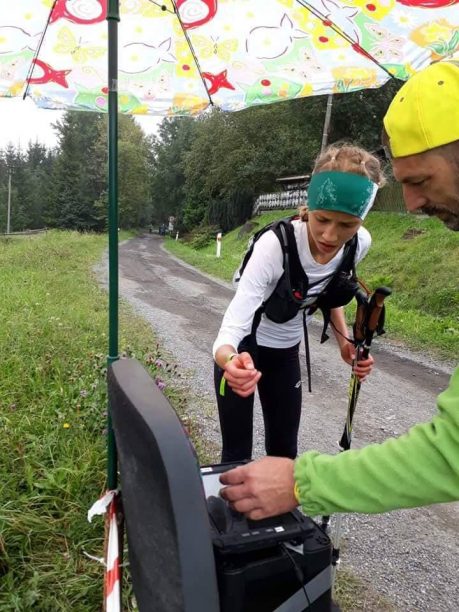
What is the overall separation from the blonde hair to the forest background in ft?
39.7

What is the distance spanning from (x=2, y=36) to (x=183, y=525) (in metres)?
2.73

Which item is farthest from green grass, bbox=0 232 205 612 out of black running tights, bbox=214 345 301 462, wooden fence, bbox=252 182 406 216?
wooden fence, bbox=252 182 406 216

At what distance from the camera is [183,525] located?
829 millimetres

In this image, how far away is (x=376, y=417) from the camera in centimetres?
465

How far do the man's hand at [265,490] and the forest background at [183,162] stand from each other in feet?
44.2

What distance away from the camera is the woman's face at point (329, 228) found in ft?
6.57

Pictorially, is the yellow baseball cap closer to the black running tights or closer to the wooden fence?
the black running tights

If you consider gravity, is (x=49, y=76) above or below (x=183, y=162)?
below

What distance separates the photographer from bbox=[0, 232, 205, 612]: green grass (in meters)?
2.15

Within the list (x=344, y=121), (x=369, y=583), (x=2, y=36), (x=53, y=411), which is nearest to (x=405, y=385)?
(x=369, y=583)

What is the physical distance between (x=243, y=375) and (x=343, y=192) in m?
0.90

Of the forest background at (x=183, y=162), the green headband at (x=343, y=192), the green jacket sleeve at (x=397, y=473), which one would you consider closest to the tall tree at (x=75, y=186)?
the forest background at (x=183, y=162)

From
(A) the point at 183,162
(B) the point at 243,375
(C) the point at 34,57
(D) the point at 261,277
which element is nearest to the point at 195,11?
(C) the point at 34,57

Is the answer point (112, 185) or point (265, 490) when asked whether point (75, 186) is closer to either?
point (112, 185)
